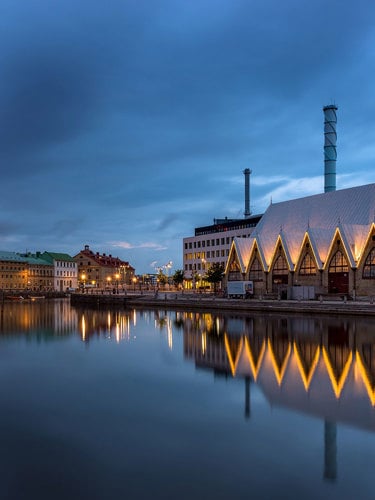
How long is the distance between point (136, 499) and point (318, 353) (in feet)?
58.7

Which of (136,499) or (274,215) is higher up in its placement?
(274,215)

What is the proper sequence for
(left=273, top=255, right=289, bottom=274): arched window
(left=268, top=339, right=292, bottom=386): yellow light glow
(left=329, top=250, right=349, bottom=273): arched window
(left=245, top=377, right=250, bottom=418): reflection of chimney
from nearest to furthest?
(left=245, top=377, right=250, bottom=418): reflection of chimney, (left=268, top=339, right=292, bottom=386): yellow light glow, (left=329, top=250, right=349, bottom=273): arched window, (left=273, top=255, right=289, bottom=274): arched window

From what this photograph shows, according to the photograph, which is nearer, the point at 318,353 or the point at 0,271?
the point at 318,353

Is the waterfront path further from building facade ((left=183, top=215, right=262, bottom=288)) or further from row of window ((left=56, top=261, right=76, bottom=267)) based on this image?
row of window ((left=56, top=261, right=76, bottom=267))

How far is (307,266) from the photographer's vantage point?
66.1m

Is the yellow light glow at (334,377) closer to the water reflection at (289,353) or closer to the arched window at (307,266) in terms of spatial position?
the water reflection at (289,353)

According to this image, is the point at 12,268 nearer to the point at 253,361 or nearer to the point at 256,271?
the point at 256,271

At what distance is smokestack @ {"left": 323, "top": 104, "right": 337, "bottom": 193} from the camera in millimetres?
84000

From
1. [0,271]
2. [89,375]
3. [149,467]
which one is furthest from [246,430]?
[0,271]

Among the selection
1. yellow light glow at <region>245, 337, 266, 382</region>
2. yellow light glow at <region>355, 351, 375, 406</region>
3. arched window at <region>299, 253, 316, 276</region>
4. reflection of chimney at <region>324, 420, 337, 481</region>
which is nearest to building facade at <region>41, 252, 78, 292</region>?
arched window at <region>299, 253, 316, 276</region>

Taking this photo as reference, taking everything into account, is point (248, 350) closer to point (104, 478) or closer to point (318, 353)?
point (318, 353)

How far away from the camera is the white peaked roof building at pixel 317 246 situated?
60094mm

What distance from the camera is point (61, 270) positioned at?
151 m

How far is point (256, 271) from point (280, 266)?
471 centimetres
